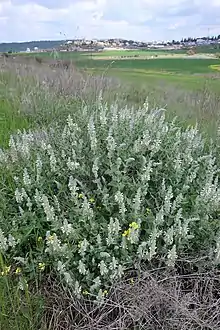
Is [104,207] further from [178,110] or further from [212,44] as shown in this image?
[212,44]

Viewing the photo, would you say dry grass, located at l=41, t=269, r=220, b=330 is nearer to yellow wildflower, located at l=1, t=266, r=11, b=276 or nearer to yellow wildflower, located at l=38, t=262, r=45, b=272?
yellow wildflower, located at l=38, t=262, r=45, b=272

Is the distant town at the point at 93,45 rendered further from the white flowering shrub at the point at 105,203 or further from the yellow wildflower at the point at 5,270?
the yellow wildflower at the point at 5,270

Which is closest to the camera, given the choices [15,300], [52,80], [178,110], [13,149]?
[15,300]

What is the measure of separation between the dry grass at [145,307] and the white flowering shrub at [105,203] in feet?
0.34


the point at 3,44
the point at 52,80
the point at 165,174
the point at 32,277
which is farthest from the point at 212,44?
the point at 32,277

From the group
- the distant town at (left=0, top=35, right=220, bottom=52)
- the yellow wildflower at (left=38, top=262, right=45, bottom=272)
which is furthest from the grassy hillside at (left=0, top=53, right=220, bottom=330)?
the distant town at (left=0, top=35, right=220, bottom=52)

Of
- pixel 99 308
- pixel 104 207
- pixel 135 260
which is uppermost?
pixel 104 207

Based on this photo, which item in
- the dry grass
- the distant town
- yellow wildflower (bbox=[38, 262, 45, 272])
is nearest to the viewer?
the dry grass

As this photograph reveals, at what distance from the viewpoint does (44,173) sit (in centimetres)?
285

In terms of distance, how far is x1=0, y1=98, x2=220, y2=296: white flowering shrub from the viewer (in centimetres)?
230

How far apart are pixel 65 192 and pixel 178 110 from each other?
305 centimetres

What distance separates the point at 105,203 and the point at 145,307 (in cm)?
66

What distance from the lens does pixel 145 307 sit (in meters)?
2.22

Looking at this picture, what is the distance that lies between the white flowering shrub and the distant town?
3.77 metres
